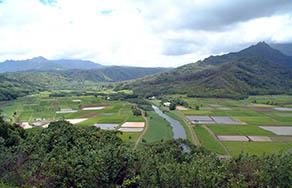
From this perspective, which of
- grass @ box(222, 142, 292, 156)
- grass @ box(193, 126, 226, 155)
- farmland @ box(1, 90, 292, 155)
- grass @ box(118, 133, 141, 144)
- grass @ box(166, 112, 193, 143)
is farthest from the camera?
grass @ box(166, 112, 193, 143)

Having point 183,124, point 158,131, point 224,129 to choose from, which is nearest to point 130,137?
→ point 158,131

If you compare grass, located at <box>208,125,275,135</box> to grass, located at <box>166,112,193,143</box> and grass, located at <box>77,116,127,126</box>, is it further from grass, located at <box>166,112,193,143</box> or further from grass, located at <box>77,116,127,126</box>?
grass, located at <box>77,116,127,126</box>

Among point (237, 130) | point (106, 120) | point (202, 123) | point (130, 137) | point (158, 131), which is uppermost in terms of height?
point (237, 130)

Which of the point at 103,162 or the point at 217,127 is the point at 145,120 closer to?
the point at 217,127

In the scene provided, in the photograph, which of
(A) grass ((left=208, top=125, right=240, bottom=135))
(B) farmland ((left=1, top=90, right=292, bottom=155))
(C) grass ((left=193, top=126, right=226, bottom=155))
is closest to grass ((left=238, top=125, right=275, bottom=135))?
(B) farmland ((left=1, top=90, right=292, bottom=155))

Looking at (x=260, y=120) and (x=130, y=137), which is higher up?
(x=260, y=120)

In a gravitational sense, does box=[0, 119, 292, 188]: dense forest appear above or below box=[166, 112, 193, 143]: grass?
above

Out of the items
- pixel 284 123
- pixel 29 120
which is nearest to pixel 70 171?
pixel 29 120

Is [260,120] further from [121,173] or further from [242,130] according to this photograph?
[121,173]
